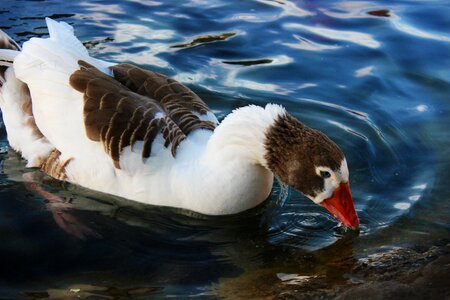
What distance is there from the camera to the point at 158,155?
19.3 ft

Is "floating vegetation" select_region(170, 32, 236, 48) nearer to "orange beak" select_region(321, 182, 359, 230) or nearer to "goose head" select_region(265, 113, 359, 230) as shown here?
"goose head" select_region(265, 113, 359, 230)

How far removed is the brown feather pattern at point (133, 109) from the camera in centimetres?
591

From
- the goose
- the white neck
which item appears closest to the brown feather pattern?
the goose

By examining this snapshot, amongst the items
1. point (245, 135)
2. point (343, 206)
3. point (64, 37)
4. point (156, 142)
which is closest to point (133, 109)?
point (156, 142)

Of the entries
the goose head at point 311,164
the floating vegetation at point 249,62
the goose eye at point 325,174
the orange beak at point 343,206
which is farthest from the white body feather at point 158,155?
the floating vegetation at point 249,62

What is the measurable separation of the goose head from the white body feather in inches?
4.5

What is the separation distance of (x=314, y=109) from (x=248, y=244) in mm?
2464

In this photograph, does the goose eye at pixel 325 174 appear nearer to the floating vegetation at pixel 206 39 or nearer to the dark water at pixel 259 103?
the dark water at pixel 259 103

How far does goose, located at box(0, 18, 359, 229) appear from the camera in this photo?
5.57 metres

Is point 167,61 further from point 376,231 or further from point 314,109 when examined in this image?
point 376,231

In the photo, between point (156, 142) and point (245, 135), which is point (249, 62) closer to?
point (156, 142)

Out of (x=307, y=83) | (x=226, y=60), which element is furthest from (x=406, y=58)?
(x=226, y=60)

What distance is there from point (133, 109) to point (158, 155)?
1.44ft

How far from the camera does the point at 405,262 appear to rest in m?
5.39
